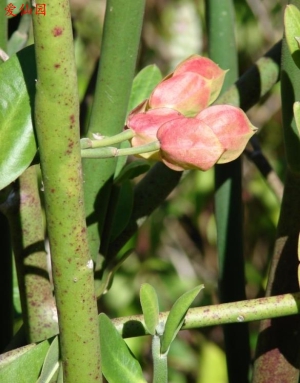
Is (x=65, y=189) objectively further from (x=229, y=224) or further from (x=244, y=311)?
(x=229, y=224)

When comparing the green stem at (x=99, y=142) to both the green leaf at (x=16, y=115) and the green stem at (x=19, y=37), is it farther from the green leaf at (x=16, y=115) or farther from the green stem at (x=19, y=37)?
the green stem at (x=19, y=37)

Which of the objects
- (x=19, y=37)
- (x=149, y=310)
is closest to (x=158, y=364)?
(x=149, y=310)

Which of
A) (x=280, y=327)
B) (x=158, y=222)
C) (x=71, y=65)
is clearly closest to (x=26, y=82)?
(x=71, y=65)

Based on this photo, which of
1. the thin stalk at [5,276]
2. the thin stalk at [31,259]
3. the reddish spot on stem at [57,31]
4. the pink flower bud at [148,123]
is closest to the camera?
the reddish spot on stem at [57,31]

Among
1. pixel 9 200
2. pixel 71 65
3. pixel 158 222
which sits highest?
pixel 71 65

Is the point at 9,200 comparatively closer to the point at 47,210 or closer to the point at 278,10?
the point at 47,210

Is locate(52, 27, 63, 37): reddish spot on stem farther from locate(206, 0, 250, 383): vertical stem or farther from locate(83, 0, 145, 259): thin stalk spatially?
locate(206, 0, 250, 383): vertical stem

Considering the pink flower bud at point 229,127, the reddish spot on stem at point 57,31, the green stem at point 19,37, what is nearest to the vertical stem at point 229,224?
the green stem at point 19,37
